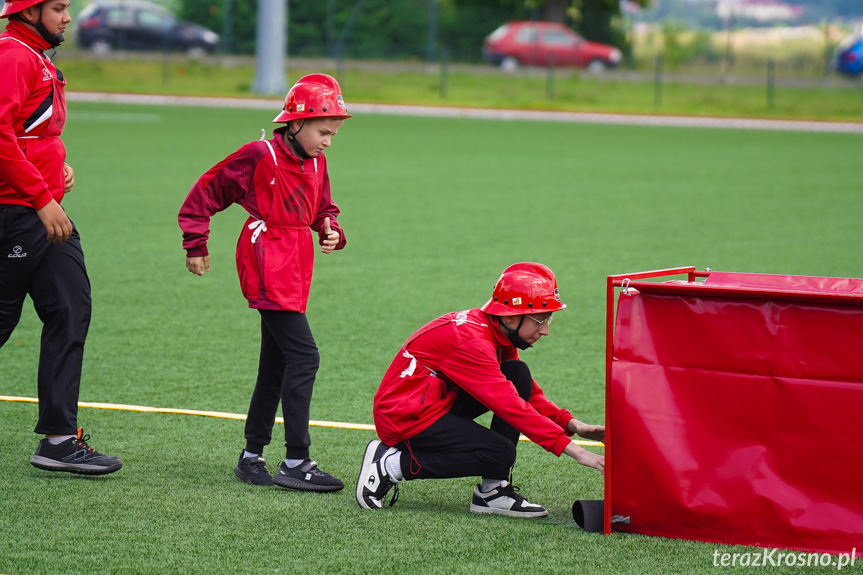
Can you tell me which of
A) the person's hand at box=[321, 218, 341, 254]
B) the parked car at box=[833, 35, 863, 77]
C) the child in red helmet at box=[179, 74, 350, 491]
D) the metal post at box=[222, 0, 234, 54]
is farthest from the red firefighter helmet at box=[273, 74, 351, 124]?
the metal post at box=[222, 0, 234, 54]

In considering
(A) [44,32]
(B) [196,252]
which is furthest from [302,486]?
(A) [44,32]

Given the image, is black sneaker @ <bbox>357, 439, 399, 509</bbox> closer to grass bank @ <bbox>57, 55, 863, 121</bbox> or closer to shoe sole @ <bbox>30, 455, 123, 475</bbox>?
shoe sole @ <bbox>30, 455, 123, 475</bbox>

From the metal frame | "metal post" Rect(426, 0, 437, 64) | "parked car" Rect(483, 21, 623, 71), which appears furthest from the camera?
"metal post" Rect(426, 0, 437, 64)

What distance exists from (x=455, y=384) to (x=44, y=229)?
5.84ft

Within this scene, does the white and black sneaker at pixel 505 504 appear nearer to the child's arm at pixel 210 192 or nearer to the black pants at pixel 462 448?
the black pants at pixel 462 448

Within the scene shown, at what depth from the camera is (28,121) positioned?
15.3ft

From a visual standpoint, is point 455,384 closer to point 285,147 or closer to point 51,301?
point 285,147

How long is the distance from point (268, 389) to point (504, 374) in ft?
3.59

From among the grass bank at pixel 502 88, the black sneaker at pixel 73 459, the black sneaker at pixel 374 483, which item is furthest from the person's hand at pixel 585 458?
the grass bank at pixel 502 88

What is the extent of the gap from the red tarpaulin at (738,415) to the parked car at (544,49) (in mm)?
39301

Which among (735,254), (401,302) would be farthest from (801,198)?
(401,302)

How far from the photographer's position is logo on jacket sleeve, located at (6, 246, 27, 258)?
15.4ft

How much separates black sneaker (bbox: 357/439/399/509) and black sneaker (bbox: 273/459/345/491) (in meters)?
0.23

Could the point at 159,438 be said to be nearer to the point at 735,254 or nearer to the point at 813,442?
the point at 813,442
